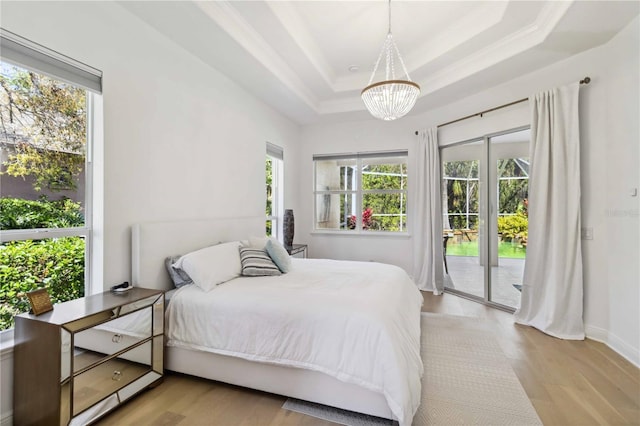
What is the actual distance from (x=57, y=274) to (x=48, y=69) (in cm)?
129

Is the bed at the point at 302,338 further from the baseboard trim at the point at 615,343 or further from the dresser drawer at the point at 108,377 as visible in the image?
the baseboard trim at the point at 615,343

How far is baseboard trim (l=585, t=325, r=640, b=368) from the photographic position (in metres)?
2.45

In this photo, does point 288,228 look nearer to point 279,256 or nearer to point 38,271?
point 279,256

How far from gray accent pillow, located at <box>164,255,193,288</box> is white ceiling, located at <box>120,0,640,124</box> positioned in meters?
1.95

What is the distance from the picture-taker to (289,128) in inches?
201

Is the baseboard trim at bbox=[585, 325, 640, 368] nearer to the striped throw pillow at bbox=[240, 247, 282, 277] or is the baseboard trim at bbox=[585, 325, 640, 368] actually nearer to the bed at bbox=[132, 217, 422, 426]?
the bed at bbox=[132, 217, 422, 426]

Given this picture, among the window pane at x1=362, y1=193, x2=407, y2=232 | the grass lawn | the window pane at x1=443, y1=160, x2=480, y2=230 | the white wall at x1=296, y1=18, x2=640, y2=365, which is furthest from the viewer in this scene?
the window pane at x1=362, y1=193, x2=407, y2=232

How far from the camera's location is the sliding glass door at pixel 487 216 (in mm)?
3705

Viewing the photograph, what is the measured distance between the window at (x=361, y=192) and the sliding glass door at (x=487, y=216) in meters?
0.78

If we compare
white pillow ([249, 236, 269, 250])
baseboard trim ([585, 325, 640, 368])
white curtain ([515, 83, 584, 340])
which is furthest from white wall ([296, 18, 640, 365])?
white pillow ([249, 236, 269, 250])

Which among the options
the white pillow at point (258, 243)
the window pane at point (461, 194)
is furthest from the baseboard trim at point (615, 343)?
the white pillow at point (258, 243)

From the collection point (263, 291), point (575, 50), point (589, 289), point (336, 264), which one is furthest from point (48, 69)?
Answer: point (589, 289)

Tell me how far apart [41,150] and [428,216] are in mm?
4346

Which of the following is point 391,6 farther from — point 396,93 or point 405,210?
point 405,210
